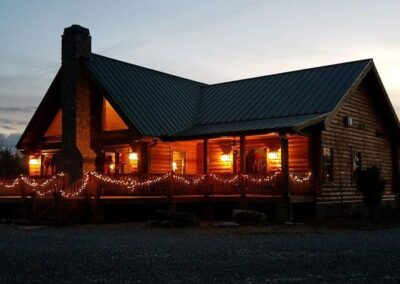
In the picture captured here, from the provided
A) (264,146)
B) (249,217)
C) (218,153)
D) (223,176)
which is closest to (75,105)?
(218,153)

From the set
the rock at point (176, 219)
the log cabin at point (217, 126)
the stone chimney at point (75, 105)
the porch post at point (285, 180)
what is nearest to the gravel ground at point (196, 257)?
the rock at point (176, 219)

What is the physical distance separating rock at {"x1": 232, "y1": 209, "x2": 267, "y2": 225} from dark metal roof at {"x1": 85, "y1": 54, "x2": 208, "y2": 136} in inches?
265

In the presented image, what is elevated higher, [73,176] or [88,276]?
[73,176]

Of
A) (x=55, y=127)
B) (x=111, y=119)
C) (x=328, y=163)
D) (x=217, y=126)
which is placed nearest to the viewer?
(x=328, y=163)

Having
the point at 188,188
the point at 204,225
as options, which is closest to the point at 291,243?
the point at 204,225

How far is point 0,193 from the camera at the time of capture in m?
27.9

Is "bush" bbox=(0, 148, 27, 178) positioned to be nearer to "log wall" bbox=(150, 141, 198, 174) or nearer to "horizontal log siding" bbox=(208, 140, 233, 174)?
"log wall" bbox=(150, 141, 198, 174)

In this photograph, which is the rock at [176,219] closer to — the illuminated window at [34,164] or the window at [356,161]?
the window at [356,161]

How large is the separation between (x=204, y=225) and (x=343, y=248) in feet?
26.9

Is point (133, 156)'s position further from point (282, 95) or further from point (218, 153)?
point (282, 95)

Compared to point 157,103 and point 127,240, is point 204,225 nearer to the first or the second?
point 127,240

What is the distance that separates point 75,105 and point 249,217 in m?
11.9

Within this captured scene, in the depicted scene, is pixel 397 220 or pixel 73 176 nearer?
pixel 397 220

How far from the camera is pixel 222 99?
108 feet
